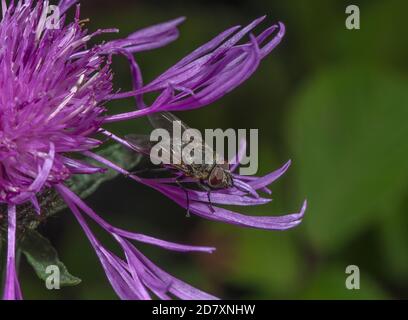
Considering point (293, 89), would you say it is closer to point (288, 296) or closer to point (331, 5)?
point (331, 5)

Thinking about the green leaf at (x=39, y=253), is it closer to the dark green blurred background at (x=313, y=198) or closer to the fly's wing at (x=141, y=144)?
the fly's wing at (x=141, y=144)

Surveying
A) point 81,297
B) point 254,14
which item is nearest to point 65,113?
point 81,297

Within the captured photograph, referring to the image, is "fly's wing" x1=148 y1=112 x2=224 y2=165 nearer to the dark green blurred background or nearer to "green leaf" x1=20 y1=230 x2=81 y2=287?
"green leaf" x1=20 y1=230 x2=81 y2=287

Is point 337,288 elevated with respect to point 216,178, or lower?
lower

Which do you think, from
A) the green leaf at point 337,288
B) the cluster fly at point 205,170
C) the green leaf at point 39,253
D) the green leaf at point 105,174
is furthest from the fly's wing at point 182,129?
the green leaf at point 337,288

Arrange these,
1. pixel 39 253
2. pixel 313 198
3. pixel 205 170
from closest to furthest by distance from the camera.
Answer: pixel 39 253, pixel 205 170, pixel 313 198

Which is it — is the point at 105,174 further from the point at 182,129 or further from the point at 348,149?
the point at 348,149

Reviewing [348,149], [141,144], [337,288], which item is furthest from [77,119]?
[348,149]
